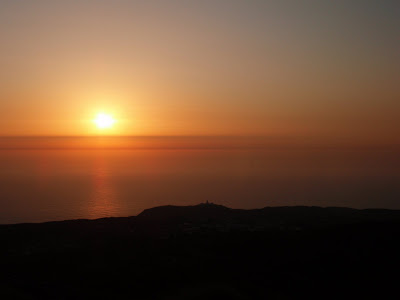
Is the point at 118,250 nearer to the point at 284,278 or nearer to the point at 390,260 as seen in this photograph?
the point at 284,278

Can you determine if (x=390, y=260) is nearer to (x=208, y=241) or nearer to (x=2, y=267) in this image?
(x=208, y=241)

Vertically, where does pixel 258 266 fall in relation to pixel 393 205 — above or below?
below

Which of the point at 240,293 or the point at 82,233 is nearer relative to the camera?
the point at 240,293

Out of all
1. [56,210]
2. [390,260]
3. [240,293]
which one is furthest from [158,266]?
[56,210]

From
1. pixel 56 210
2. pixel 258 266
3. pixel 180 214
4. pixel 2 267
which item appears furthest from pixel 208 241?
pixel 56 210

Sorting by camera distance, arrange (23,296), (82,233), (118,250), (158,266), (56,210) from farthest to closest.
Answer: (56,210)
(82,233)
(118,250)
(158,266)
(23,296)

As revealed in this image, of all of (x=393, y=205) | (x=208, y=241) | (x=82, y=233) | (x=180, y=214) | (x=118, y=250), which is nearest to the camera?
(x=118, y=250)

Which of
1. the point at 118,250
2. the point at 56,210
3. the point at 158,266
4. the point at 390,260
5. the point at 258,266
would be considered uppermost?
the point at 56,210
